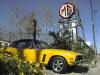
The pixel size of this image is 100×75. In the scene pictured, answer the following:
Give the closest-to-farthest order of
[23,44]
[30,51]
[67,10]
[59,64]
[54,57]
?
[59,64]
[54,57]
[30,51]
[23,44]
[67,10]

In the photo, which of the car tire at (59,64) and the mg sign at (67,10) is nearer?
the car tire at (59,64)

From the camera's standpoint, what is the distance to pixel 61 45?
842 centimetres

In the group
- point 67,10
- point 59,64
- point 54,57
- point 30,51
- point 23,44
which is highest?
point 67,10

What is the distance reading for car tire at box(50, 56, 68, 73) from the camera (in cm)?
440

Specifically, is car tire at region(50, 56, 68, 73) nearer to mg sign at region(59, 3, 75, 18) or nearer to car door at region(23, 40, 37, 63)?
car door at region(23, 40, 37, 63)

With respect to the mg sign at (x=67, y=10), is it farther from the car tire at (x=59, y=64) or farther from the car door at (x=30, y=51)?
the car tire at (x=59, y=64)

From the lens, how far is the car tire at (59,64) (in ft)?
14.4

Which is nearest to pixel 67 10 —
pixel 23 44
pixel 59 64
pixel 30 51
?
pixel 23 44

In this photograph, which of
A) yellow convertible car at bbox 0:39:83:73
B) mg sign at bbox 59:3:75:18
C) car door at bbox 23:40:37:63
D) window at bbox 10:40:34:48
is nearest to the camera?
yellow convertible car at bbox 0:39:83:73

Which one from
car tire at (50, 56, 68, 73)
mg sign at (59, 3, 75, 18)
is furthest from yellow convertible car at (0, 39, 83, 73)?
mg sign at (59, 3, 75, 18)

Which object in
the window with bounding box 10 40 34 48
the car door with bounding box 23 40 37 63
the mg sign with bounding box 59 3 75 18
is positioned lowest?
the car door with bounding box 23 40 37 63

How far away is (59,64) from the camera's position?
4.51 metres

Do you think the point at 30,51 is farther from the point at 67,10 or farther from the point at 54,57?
the point at 67,10

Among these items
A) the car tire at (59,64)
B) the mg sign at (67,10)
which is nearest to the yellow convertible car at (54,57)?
the car tire at (59,64)
